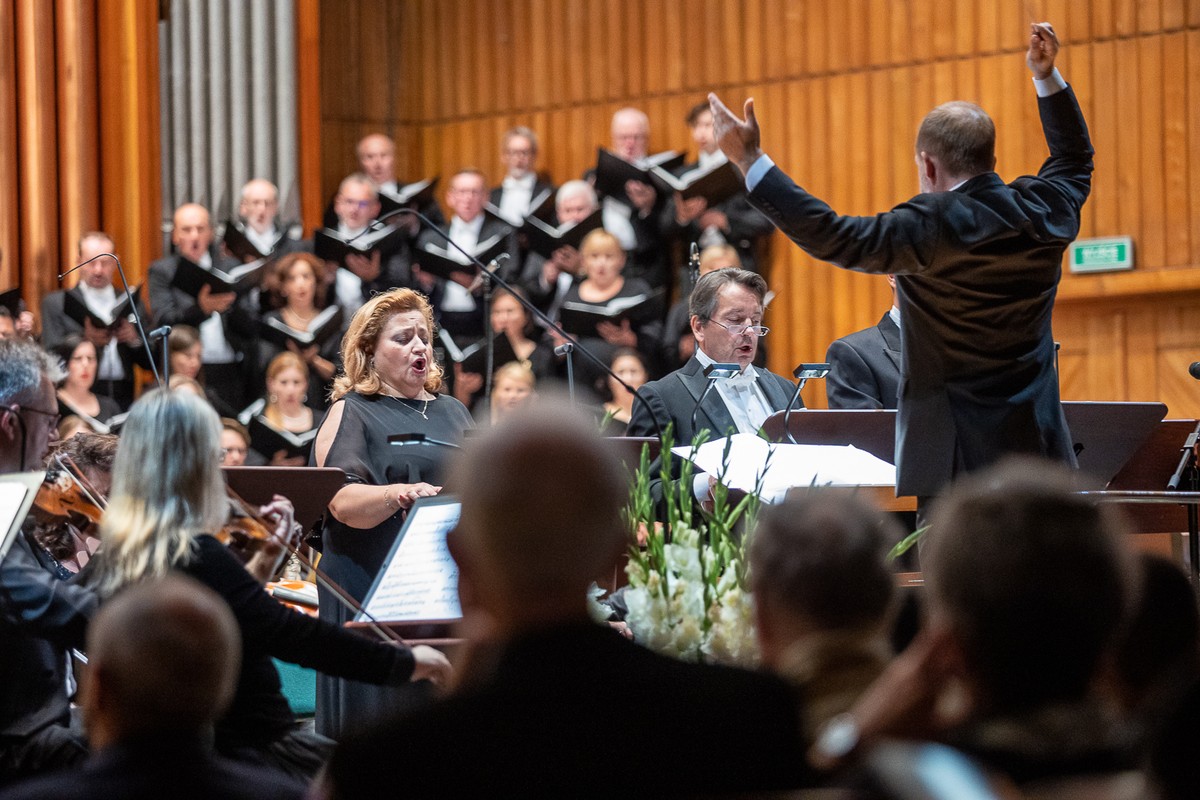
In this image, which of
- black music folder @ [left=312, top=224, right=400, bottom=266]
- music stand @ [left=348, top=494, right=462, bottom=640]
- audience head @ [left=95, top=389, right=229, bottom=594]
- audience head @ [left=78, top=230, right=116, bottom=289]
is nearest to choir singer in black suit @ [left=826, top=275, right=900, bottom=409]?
music stand @ [left=348, top=494, right=462, bottom=640]

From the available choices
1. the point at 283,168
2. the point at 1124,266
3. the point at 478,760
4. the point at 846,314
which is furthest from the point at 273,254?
the point at 478,760

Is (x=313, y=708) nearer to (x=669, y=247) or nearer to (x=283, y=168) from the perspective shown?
(x=669, y=247)

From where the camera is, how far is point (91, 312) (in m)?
7.42

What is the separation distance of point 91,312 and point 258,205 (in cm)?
119

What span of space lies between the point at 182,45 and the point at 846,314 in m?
4.01

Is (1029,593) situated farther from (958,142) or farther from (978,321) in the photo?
(958,142)

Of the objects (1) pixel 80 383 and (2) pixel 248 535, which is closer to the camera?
(2) pixel 248 535

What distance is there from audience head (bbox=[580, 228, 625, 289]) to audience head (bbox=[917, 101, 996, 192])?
168 inches

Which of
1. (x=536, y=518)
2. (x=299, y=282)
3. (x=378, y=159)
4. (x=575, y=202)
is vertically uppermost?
(x=378, y=159)

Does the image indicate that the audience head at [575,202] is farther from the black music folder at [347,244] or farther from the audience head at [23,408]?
the audience head at [23,408]

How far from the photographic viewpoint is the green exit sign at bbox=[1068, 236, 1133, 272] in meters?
7.75

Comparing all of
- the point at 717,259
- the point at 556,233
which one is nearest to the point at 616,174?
the point at 556,233

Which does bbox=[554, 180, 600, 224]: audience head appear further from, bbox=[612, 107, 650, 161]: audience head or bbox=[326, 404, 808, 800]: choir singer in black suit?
bbox=[326, 404, 808, 800]: choir singer in black suit

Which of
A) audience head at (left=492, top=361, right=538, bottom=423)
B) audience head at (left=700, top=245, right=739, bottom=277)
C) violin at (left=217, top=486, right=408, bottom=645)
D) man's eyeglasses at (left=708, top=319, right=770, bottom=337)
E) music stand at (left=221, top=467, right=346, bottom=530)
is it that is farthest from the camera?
audience head at (left=700, top=245, right=739, bottom=277)
